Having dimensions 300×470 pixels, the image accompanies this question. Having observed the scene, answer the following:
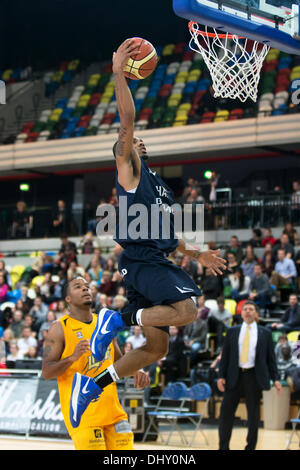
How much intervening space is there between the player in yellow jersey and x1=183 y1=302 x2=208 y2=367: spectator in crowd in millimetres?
8078

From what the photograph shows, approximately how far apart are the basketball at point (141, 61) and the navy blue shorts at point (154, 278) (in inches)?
50.1

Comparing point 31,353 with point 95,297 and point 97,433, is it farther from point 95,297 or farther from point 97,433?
point 97,433

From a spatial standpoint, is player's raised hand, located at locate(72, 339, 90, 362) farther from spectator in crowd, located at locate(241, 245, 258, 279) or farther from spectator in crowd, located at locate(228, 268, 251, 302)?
spectator in crowd, located at locate(241, 245, 258, 279)

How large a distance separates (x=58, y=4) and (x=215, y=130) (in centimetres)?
1054

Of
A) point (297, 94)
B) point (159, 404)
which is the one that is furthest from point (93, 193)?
point (159, 404)

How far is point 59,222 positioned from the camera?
77.4 feet

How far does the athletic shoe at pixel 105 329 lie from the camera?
19.3 ft

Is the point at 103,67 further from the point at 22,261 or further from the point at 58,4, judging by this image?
the point at 22,261

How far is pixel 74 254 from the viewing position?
20.5m

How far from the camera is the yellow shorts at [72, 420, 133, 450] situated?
6.20 m

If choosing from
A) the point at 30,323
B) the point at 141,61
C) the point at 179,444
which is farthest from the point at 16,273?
the point at 141,61

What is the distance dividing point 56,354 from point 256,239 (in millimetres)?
12485

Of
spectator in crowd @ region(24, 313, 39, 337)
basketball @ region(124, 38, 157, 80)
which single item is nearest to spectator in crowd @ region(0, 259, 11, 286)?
spectator in crowd @ region(24, 313, 39, 337)
